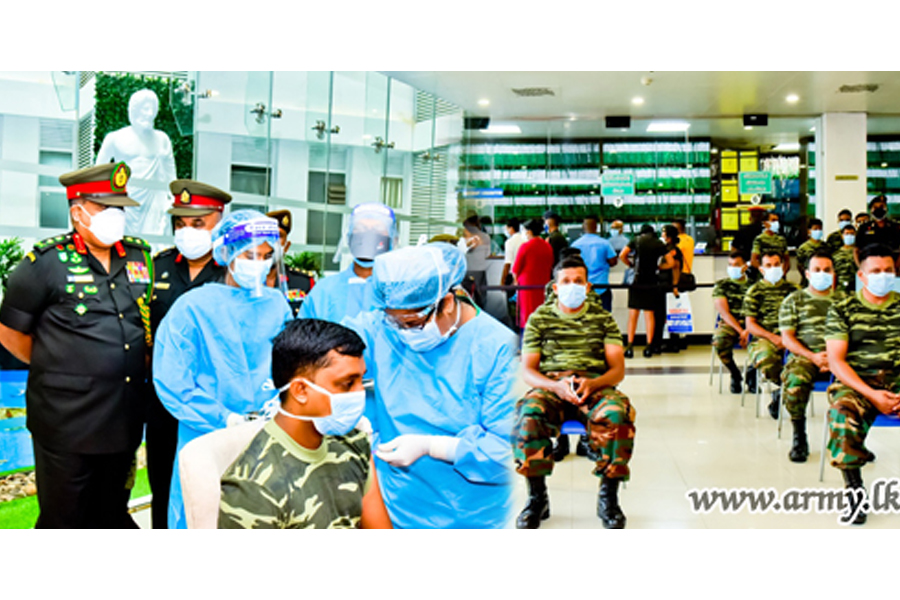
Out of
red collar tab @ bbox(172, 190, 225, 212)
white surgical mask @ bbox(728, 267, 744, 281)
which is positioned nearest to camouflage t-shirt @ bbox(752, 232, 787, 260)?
white surgical mask @ bbox(728, 267, 744, 281)

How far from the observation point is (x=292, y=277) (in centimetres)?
262

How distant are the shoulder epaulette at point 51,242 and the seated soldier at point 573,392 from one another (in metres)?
1.68

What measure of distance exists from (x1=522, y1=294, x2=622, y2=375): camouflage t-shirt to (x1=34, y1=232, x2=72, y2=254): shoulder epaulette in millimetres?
1758

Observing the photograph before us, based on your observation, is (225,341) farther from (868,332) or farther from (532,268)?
(868,332)

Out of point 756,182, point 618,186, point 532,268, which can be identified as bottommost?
point 532,268

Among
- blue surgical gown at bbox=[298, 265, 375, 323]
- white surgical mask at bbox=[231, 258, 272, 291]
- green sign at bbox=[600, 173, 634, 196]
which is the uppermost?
green sign at bbox=[600, 173, 634, 196]

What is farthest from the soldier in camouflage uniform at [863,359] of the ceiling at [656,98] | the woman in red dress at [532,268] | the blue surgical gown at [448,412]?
the blue surgical gown at [448,412]

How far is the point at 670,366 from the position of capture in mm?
5105

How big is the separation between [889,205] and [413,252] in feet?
23.2

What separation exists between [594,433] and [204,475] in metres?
1.74

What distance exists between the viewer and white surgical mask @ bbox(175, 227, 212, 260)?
2459 millimetres

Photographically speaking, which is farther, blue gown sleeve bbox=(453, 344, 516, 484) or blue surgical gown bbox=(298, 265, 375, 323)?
blue surgical gown bbox=(298, 265, 375, 323)

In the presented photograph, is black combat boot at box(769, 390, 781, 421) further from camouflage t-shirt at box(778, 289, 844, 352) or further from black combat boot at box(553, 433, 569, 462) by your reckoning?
black combat boot at box(553, 433, 569, 462)

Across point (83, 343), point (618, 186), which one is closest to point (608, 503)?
point (83, 343)
